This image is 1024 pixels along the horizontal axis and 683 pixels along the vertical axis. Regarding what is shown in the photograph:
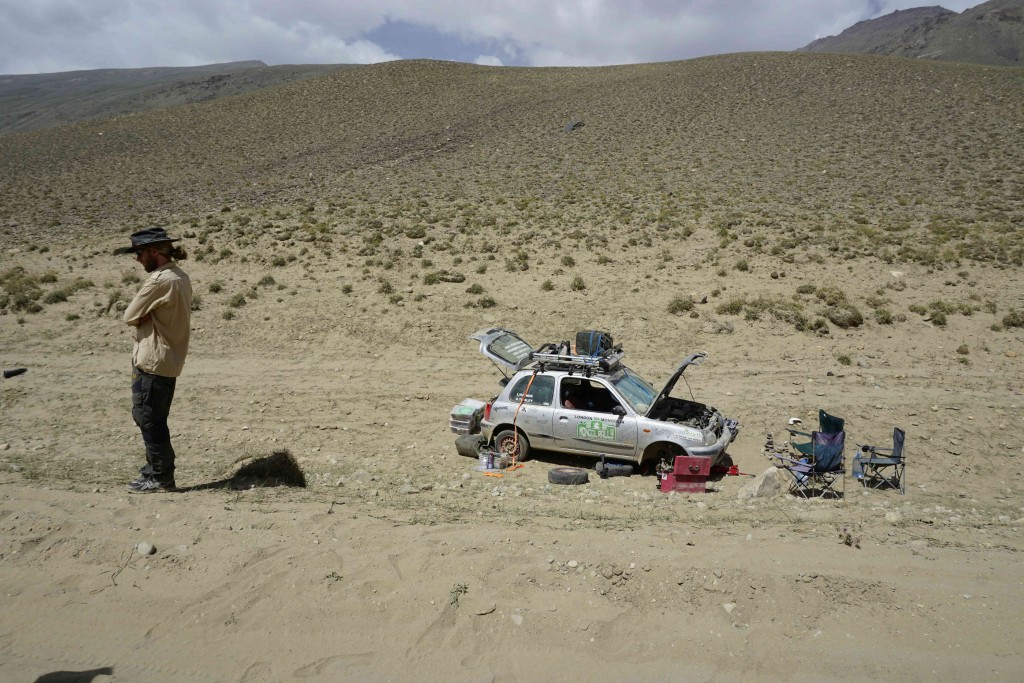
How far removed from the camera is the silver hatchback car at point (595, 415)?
870 centimetres

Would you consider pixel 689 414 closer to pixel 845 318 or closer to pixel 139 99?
pixel 845 318

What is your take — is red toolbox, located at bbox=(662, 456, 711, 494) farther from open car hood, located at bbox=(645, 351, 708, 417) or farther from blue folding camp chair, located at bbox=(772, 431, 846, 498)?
blue folding camp chair, located at bbox=(772, 431, 846, 498)

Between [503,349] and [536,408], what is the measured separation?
1290 mm

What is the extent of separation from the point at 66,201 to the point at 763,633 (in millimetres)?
41586

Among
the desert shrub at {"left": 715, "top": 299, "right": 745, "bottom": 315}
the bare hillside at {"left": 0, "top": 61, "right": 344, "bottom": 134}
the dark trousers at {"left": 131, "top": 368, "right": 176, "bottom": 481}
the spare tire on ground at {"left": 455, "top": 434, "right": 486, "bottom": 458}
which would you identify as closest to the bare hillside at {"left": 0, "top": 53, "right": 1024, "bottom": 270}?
the desert shrub at {"left": 715, "top": 299, "right": 745, "bottom": 315}

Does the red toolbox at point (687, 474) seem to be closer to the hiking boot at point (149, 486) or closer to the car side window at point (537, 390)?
the car side window at point (537, 390)

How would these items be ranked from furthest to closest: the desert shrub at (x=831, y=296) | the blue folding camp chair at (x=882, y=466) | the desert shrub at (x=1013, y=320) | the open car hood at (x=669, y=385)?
the desert shrub at (x=831, y=296) < the desert shrub at (x=1013, y=320) < the open car hood at (x=669, y=385) < the blue folding camp chair at (x=882, y=466)

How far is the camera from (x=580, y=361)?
30.9ft

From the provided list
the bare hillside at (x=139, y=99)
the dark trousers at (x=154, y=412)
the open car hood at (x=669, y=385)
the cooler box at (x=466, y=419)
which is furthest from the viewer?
the bare hillside at (x=139, y=99)

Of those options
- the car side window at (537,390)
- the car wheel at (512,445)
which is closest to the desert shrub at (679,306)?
the car side window at (537,390)

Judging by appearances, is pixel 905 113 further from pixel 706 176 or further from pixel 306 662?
pixel 306 662

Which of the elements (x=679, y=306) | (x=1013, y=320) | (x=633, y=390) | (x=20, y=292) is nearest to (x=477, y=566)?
(x=633, y=390)

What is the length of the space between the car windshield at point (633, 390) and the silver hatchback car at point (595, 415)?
0.02m

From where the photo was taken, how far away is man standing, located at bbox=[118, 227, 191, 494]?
6.50m
